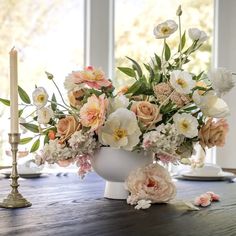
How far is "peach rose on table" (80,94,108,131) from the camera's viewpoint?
1.28 metres

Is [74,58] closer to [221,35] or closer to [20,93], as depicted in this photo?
[221,35]

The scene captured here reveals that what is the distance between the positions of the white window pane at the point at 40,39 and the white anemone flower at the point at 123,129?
5.45ft

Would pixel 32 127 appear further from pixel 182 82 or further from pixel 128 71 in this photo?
pixel 182 82

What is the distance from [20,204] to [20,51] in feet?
5.77

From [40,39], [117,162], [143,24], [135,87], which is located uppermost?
[143,24]

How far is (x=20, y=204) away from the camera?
1293 mm

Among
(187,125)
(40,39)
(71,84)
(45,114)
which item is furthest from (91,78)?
(40,39)

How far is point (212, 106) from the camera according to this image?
4.46 ft

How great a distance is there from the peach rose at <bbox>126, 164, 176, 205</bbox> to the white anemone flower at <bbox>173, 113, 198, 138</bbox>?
13cm

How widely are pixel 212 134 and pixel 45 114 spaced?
1.57 ft

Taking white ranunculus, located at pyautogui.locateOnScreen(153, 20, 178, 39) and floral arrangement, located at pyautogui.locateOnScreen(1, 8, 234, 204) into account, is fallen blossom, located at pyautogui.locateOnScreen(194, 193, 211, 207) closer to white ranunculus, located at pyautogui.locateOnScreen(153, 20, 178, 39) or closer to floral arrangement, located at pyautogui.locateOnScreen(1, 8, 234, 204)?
floral arrangement, located at pyautogui.locateOnScreen(1, 8, 234, 204)

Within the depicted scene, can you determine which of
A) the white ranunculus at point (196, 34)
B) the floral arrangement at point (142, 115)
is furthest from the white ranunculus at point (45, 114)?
the white ranunculus at point (196, 34)

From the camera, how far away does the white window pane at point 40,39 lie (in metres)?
2.88

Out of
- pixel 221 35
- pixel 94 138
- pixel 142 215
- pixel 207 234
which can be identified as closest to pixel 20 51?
pixel 221 35
